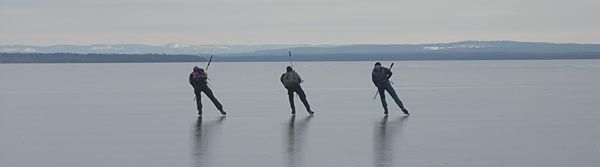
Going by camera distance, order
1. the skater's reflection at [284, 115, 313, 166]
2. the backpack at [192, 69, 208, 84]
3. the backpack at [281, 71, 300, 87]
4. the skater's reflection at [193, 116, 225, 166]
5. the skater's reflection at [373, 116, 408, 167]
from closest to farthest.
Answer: the skater's reflection at [373, 116, 408, 167]
the skater's reflection at [284, 115, 313, 166]
the skater's reflection at [193, 116, 225, 166]
the backpack at [192, 69, 208, 84]
the backpack at [281, 71, 300, 87]

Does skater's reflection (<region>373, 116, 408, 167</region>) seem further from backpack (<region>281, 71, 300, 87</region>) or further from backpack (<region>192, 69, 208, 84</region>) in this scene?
backpack (<region>192, 69, 208, 84</region>)

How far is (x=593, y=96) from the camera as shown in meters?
28.2

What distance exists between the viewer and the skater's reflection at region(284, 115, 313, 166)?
1311 centimetres

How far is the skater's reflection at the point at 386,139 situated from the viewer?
13008 mm

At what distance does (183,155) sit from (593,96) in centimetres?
1663

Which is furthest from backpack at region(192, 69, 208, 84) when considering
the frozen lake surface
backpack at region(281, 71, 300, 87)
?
backpack at region(281, 71, 300, 87)

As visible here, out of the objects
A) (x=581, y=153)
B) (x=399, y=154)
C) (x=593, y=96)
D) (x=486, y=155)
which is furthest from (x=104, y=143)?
(x=593, y=96)

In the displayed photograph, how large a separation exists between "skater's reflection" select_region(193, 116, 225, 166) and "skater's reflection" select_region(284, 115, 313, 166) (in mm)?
919

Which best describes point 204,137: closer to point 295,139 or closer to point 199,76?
point 295,139

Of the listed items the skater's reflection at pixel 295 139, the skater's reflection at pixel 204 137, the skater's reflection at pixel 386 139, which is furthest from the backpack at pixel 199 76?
the skater's reflection at pixel 386 139

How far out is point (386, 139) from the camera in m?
15.9

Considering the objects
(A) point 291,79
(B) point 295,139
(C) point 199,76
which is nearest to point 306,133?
(B) point 295,139

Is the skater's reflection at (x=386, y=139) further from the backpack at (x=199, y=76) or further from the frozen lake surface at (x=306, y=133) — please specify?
the backpack at (x=199, y=76)

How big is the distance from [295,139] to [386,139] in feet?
3.87
